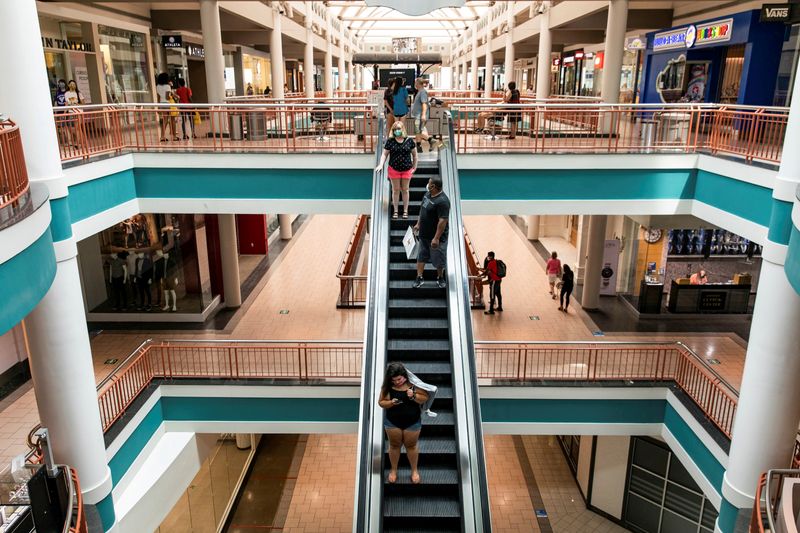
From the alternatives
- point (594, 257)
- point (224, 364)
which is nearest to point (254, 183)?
point (224, 364)

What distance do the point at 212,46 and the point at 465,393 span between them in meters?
11.3

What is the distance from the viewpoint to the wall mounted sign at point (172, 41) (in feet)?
61.6

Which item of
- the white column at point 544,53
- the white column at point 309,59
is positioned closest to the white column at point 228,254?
the white column at point 309,59

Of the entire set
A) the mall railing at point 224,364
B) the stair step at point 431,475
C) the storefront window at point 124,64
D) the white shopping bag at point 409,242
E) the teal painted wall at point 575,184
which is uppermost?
the storefront window at point 124,64

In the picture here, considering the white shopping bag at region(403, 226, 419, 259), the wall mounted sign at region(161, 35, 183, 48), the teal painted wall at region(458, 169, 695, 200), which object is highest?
the wall mounted sign at region(161, 35, 183, 48)

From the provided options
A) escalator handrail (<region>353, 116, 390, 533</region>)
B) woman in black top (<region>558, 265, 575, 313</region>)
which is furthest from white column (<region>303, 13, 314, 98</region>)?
escalator handrail (<region>353, 116, 390, 533</region>)

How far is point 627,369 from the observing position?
1263 centimetres

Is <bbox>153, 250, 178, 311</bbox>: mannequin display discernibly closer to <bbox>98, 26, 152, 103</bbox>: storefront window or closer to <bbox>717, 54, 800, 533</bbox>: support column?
<bbox>98, 26, 152, 103</bbox>: storefront window

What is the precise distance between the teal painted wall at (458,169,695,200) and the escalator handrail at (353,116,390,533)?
9.85ft

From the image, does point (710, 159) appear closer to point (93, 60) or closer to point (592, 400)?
point (592, 400)

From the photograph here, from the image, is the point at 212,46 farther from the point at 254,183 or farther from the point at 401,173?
the point at 401,173

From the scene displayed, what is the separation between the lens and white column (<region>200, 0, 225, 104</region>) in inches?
572

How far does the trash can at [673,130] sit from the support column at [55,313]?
35.3 ft

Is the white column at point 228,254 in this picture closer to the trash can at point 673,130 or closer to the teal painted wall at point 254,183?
the teal painted wall at point 254,183
